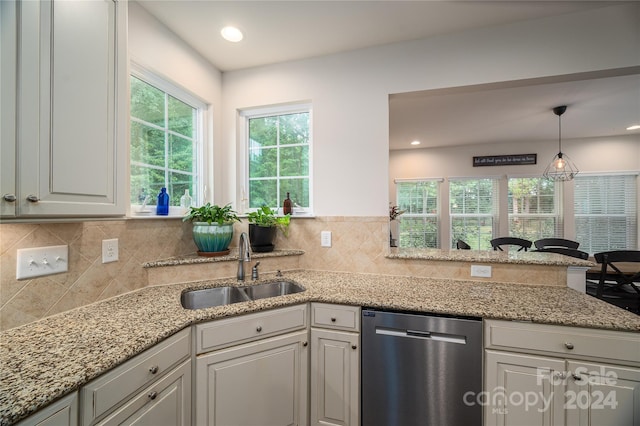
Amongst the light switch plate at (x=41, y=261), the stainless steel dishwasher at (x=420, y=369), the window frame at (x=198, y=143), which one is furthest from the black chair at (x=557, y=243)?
the light switch plate at (x=41, y=261)

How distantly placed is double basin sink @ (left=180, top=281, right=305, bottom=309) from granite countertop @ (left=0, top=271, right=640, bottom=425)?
5 centimetres

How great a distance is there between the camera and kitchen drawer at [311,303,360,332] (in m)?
1.50

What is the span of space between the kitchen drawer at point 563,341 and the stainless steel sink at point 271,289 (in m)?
1.14

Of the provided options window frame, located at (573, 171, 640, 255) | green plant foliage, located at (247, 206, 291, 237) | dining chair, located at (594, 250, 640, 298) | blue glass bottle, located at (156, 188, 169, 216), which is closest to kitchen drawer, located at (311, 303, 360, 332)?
green plant foliage, located at (247, 206, 291, 237)

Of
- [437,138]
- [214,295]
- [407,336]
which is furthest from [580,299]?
[437,138]

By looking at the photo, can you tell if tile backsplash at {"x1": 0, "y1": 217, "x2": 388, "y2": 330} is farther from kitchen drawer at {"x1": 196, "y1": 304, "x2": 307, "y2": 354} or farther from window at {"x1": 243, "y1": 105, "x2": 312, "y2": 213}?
kitchen drawer at {"x1": 196, "y1": 304, "x2": 307, "y2": 354}

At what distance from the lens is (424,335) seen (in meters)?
1.40

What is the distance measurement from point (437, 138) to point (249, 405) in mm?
4536

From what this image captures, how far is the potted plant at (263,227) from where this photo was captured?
2.12 m

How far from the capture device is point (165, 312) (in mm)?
1280

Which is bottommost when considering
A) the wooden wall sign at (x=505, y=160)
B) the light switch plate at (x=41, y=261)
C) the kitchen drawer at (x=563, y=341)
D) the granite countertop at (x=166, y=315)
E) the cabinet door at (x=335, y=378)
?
the cabinet door at (x=335, y=378)

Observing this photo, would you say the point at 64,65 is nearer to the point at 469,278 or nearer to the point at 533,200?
the point at 469,278

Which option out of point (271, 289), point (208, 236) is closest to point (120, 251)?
point (208, 236)

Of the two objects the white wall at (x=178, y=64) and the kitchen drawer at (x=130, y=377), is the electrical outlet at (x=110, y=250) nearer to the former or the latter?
the kitchen drawer at (x=130, y=377)
